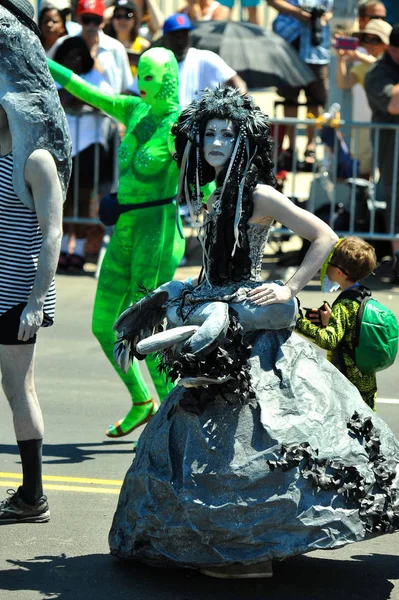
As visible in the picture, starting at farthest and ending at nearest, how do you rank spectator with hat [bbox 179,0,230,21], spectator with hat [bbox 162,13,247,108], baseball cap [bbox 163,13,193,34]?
spectator with hat [bbox 179,0,230,21], spectator with hat [bbox 162,13,247,108], baseball cap [bbox 163,13,193,34]

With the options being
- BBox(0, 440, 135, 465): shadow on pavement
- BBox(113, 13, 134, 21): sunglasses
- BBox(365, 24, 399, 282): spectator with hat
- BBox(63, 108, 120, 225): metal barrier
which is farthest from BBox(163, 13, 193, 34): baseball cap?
BBox(0, 440, 135, 465): shadow on pavement

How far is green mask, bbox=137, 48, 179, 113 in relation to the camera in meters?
6.79

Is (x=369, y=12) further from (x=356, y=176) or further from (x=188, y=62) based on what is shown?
(x=188, y=62)

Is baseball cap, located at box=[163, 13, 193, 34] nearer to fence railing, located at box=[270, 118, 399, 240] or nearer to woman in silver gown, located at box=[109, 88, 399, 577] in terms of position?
fence railing, located at box=[270, 118, 399, 240]

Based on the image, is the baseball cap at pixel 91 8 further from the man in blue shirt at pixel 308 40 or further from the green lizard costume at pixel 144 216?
the green lizard costume at pixel 144 216

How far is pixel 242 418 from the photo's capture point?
15.3 feet

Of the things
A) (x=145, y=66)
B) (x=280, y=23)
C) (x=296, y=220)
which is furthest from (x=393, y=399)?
(x=280, y=23)

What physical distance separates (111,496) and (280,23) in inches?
359

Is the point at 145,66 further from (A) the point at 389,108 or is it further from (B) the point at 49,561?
(A) the point at 389,108

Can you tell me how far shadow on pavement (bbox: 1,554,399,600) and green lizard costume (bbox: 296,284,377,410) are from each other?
3.20 feet

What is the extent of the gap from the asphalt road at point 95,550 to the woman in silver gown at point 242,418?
0.41 feet

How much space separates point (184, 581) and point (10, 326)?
1.40m

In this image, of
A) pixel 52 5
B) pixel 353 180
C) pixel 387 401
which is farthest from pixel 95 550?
pixel 52 5

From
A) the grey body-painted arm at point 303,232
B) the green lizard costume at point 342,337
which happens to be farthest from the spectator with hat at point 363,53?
the grey body-painted arm at point 303,232
